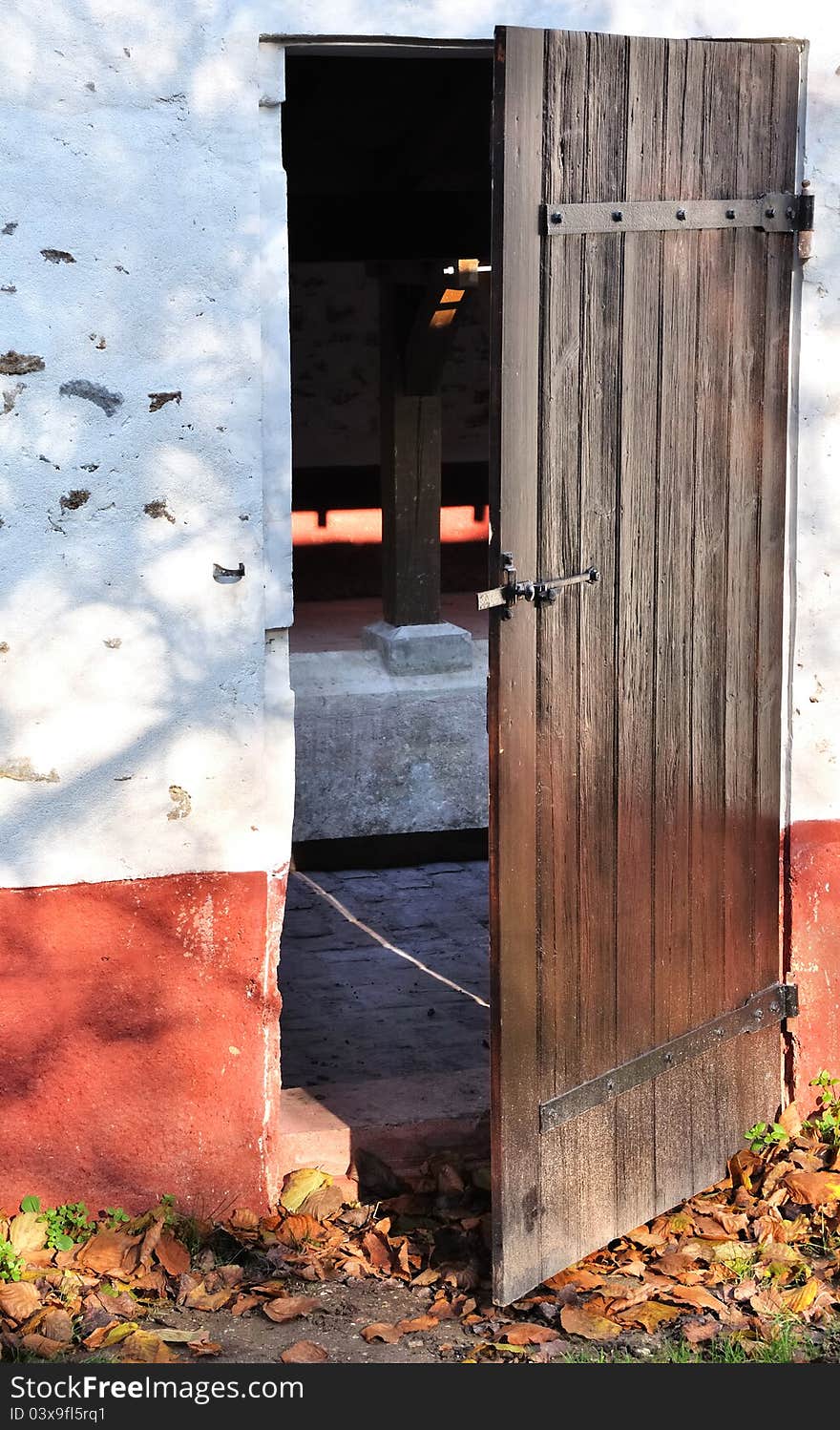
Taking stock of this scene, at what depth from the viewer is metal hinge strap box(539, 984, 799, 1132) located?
138 inches

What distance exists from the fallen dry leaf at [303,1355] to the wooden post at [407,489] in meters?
5.82

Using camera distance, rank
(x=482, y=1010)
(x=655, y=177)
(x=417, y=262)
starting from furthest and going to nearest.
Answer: (x=417, y=262), (x=482, y=1010), (x=655, y=177)

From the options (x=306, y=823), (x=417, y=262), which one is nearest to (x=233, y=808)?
(x=306, y=823)

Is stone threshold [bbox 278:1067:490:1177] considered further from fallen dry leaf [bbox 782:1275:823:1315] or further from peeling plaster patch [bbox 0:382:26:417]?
peeling plaster patch [bbox 0:382:26:417]

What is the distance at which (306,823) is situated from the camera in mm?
7480

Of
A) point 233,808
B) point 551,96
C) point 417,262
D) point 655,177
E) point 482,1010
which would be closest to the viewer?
point 551,96

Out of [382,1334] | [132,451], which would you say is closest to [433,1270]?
[382,1334]

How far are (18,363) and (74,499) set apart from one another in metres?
0.31

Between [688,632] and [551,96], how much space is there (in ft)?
3.95

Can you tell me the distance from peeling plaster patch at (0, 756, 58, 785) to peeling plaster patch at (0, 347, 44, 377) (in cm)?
84

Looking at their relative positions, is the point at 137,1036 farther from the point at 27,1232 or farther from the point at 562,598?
the point at 562,598

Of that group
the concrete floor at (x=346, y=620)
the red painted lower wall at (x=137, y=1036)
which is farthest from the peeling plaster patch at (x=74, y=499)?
the concrete floor at (x=346, y=620)

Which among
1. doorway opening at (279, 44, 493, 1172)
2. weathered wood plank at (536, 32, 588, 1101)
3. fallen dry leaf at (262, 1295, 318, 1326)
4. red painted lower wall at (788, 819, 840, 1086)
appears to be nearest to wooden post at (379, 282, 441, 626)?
doorway opening at (279, 44, 493, 1172)

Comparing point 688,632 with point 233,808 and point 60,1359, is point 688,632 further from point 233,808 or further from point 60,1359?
point 60,1359
